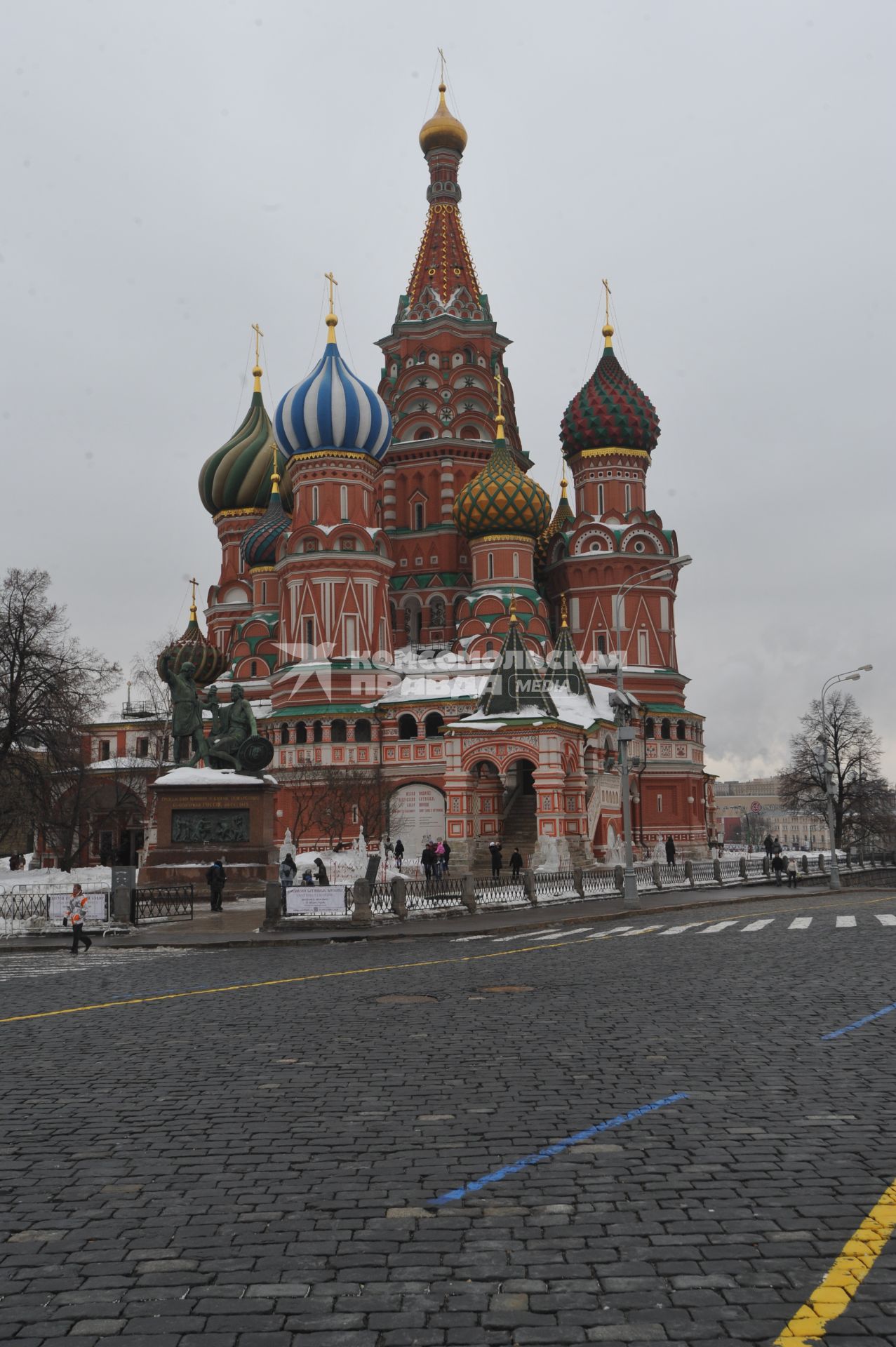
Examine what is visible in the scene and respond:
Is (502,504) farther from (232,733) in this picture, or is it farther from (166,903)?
(166,903)

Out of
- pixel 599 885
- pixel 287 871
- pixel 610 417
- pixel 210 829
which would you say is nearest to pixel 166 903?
pixel 287 871

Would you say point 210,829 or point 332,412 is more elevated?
point 332,412

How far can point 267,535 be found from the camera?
2667 inches

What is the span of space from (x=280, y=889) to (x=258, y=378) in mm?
59300

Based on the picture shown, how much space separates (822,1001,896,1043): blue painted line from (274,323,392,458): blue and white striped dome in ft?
163

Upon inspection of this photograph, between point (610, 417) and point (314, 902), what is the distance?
45.2 metres

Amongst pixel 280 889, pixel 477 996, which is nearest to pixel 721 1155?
pixel 477 996

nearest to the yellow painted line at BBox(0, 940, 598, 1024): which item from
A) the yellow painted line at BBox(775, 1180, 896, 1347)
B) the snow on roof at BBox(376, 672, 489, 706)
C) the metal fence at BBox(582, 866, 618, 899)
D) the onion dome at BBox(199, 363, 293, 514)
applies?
the yellow painted line at BBox(775, 1180, 896, 1347)

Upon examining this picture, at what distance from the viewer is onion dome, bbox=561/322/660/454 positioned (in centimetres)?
6544

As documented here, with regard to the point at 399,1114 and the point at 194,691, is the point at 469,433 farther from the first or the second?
the point at 399,1114

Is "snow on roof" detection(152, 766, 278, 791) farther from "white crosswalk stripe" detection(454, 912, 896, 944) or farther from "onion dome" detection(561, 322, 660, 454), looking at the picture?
"onion dome" detection(561, 322, 660, 454)

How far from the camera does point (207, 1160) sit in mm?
6809

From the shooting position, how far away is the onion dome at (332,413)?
192ft

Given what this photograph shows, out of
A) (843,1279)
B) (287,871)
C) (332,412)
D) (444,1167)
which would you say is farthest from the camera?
(332,412)
